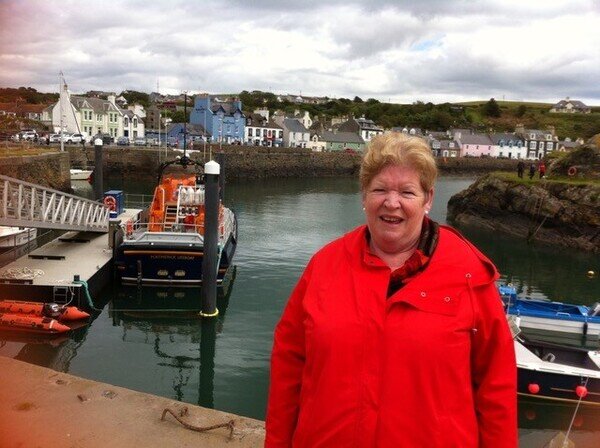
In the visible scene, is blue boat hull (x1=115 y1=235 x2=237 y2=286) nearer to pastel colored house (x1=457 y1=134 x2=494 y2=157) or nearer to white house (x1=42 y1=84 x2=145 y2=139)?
white house (x1=42 y1=84 x2=145 y2=139)

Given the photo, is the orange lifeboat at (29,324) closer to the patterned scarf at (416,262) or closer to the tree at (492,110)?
the patterned scarf at (416,262)

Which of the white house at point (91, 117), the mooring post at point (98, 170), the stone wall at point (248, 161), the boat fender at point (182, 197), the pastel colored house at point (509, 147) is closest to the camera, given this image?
the boat fender at point (182, 197)

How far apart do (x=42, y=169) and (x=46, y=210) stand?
25.5 metres

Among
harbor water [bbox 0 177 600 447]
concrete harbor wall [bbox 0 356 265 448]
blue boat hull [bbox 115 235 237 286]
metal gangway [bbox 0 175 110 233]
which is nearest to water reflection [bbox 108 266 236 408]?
harbor water [bbox 0 177 600 447]

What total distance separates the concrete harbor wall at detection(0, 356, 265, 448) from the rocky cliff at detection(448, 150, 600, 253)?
3082cm

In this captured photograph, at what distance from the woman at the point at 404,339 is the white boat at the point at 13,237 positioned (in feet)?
69.8

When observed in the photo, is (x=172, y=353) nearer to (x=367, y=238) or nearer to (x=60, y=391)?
(x=60, y=391)

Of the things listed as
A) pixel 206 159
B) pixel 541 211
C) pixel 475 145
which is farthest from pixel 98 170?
pixel 475 145

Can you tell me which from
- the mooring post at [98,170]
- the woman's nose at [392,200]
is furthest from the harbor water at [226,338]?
the woman's nose at [392,200]

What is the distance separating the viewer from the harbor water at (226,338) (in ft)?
35.9

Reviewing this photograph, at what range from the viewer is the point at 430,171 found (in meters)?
2.45

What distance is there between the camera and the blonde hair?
240 cm

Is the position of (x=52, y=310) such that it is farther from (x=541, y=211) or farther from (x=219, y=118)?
(x=219, y=118)

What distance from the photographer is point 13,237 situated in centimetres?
2089
